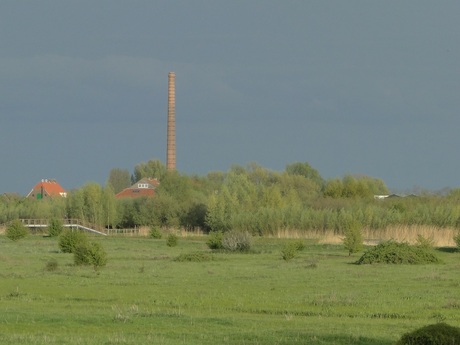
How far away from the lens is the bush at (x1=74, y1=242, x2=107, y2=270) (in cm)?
3583

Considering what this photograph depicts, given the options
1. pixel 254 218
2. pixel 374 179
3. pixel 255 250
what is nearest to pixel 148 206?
pixel 254 218

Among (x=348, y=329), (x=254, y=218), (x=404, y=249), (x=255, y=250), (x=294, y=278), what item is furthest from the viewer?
(x=254, y=218)

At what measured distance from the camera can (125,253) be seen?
48781 mm

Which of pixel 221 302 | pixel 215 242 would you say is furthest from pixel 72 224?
pixel 221 302

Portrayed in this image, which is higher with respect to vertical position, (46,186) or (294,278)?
(46,186)

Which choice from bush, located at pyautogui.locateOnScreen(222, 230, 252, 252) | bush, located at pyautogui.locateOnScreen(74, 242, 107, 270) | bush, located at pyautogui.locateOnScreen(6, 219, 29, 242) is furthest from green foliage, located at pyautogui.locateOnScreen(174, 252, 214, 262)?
bush, located at pyautogui.locateOnScreen(6, 219, 29, 242)

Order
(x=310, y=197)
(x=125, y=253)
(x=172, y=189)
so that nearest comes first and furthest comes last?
(x=125, y=253)
(x=310, y=197)
(x=172, y=189)

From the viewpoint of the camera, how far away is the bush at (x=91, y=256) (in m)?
35.8

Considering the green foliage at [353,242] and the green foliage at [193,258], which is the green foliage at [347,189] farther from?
the green foliage at [193,258]

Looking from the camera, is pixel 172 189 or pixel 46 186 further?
pixel 46 186

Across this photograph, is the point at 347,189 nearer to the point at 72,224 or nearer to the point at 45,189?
the point at 72,224

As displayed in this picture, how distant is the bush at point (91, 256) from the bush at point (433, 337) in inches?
881

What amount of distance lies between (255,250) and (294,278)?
21.9m

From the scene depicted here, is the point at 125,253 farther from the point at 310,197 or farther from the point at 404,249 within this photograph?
the point at 310,197
